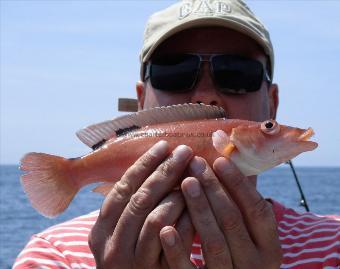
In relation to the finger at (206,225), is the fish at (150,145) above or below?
above

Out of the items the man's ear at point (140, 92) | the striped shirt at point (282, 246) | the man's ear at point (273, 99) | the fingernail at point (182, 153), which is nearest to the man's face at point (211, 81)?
the man's ear at point (140, 92)

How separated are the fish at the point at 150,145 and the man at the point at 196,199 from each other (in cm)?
8

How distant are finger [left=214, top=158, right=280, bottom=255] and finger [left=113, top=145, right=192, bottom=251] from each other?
225mm

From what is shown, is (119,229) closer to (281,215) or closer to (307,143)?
(307,143)

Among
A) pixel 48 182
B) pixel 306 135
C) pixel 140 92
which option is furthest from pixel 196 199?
pixel 140 92

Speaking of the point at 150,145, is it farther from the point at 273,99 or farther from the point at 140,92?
the point at 273,99

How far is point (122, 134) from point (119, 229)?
0.59 m

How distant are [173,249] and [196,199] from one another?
0.33 m

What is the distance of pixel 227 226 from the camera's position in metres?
3.76

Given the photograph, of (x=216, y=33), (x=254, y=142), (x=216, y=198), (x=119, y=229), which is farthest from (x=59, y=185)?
(x=216, y=33)

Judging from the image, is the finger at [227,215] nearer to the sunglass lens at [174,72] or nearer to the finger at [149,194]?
the finger at [149,194]

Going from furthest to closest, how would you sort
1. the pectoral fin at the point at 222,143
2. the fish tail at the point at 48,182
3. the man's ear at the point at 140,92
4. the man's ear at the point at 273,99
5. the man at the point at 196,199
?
the man's ear at the point at 273,99 < the man's ear at the point at 140,92 < the fish tail at the point at 48,182 < the man at the point at 196,199 < the pectoral fin at the point at 222,143

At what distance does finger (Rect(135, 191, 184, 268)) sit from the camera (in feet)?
12.2

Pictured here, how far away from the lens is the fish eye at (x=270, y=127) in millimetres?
3707
